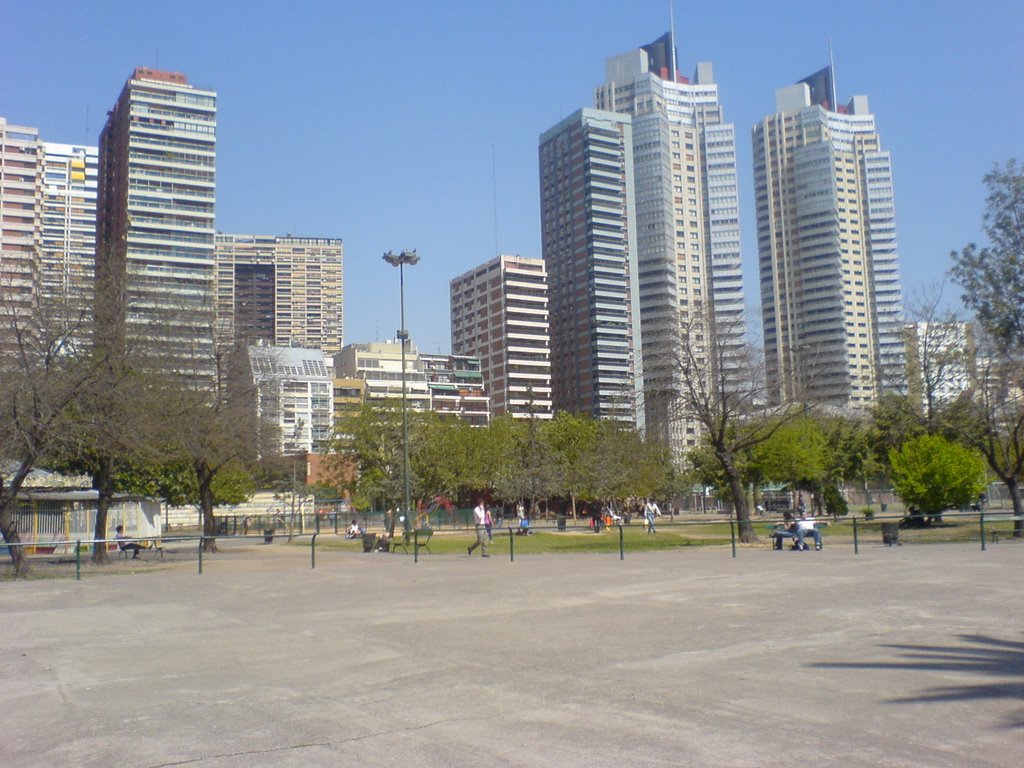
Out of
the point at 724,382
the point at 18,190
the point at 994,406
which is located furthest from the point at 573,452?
the point at 18,190

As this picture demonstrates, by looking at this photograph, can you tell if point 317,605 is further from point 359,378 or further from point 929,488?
point 359,378

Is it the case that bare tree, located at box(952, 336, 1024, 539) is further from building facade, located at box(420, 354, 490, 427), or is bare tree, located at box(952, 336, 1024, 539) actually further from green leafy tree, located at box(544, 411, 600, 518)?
building facade, located at box(420, 354, 490, 427)

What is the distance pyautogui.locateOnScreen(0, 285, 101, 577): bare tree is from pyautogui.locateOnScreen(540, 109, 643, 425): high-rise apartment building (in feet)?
484

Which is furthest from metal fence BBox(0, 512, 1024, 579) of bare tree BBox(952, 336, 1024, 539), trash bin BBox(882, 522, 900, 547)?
bare tree BBox(952, 336, 1024, 539)

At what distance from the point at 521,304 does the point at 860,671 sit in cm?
16770

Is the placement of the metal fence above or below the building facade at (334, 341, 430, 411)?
below

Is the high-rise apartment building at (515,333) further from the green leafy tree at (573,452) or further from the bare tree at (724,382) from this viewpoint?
the bare tree at (724,382)

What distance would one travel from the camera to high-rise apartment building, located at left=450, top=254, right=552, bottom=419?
17425 cm

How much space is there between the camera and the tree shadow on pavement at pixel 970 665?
7.74 m

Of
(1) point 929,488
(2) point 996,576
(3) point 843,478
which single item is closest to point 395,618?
(2) point 996,576

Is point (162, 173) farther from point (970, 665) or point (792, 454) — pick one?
point (970, 665)

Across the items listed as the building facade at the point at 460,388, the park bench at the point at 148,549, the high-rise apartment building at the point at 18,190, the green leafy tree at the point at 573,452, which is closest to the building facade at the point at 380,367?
the building facade at the point at 460,388

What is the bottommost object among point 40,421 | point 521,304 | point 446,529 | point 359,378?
point 446,529

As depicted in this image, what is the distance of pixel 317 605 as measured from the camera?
652 inches
